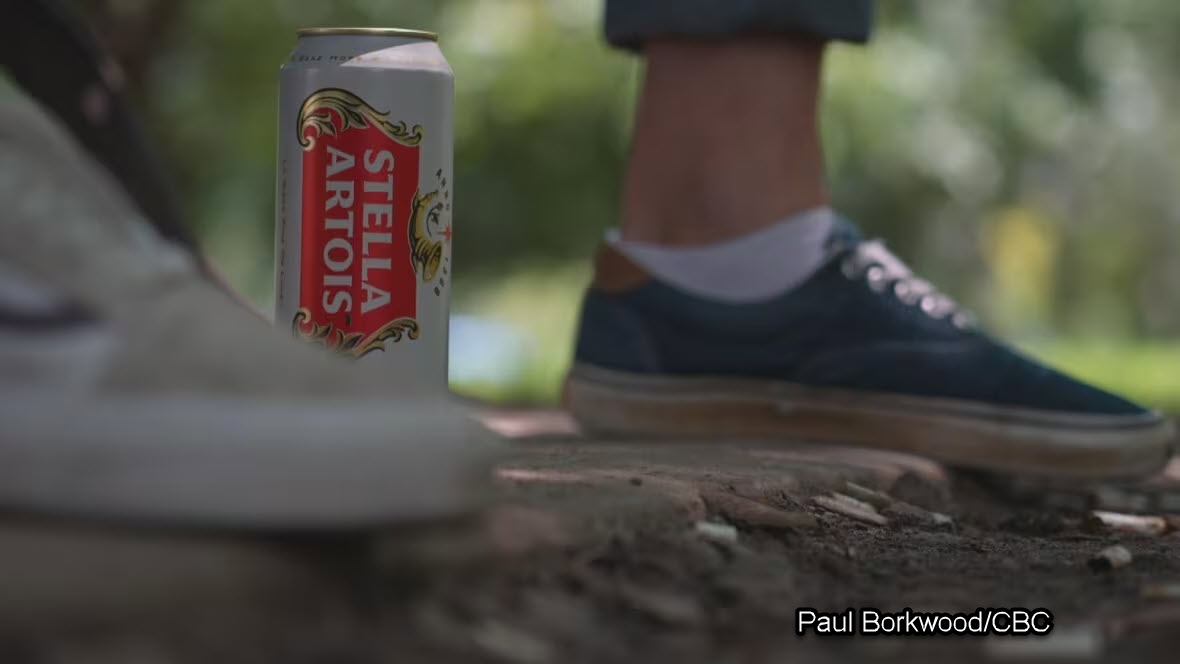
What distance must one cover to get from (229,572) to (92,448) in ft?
0.43

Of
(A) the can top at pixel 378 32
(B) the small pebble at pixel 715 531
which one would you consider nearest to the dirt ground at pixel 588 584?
(B) the small pebble at pixel 715 531

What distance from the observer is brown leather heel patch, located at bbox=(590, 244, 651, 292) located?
2379 mm

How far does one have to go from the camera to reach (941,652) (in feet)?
3.92

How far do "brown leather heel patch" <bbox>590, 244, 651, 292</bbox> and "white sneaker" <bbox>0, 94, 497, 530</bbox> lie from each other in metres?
1.17

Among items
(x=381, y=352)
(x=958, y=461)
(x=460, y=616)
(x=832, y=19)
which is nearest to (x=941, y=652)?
(x=460, y=616)

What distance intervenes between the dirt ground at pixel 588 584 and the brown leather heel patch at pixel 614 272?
604mm

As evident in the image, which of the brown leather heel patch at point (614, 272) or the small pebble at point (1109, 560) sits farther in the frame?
the brown leather heel patch at point (614, 272)

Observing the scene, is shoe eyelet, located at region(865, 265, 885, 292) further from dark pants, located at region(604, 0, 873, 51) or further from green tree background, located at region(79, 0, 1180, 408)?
green tree background, located at region(79, 0, 1180, 408)

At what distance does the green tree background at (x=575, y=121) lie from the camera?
299 inches

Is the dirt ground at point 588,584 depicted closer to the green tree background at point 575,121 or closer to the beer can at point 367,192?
the beer can at point 367,192

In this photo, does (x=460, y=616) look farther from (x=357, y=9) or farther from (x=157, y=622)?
(x=357, y=9)

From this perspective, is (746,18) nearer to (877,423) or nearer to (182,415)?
(877,423)

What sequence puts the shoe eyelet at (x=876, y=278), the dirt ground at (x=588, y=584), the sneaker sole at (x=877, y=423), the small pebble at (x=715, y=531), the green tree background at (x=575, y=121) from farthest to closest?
the green tree background at (x=575, y=121), the shoe eyelet at (x=876, y=278), the sneaker sole at (x=877, y=423), the small pebble at (x=715, y=531), the dirt ground at (x=588, y=584)

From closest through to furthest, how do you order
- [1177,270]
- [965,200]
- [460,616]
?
[460,616], [965,200], [1177,270]
